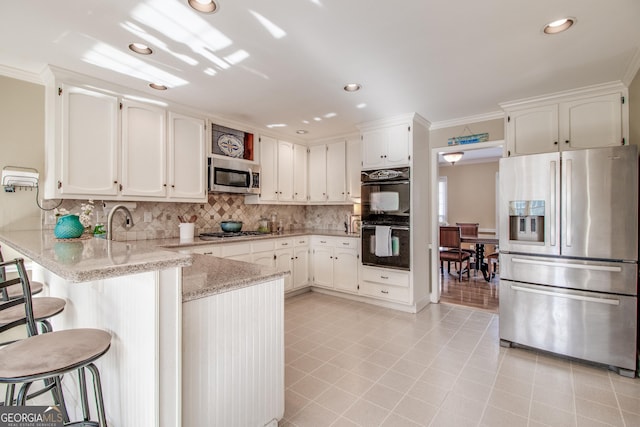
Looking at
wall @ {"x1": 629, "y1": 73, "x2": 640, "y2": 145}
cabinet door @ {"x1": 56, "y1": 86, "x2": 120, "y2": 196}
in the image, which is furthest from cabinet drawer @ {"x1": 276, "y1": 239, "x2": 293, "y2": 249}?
wall @ {"x1": 629, "y1": 73, "x2": 640, "y2": 145}

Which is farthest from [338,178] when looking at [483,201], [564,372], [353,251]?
[483,201]

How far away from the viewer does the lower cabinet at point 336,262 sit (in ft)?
13.8

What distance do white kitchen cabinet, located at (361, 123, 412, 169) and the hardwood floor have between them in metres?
2.08

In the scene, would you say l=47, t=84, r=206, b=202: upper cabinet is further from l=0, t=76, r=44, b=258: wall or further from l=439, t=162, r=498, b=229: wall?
l=439, t=162, r=498, b=229: wall

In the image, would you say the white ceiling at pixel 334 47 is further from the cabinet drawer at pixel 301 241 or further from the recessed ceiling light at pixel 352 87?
the cabinet drawer at pixel 301 241

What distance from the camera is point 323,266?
14.7 ft

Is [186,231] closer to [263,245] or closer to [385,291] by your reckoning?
[263,245]

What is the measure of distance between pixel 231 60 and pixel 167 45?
0.45 m

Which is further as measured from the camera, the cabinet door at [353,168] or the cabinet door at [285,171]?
the cabinet door at [285,171]

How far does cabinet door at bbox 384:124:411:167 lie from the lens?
3.76 metres

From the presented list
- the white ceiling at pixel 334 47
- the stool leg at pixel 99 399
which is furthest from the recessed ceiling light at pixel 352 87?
the stool leg at pixel 99 399

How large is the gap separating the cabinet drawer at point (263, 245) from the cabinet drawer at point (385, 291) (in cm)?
132

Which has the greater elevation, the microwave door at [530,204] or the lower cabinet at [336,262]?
the microwave door at [530,204]

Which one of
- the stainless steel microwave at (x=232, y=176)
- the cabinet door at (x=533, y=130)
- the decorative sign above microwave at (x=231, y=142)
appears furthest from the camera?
the decorative sign above microwave at (x=231, y=142)
